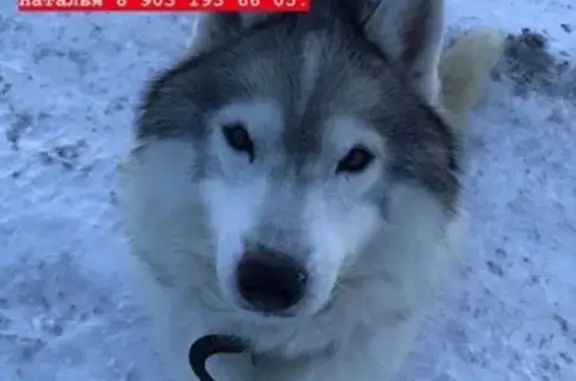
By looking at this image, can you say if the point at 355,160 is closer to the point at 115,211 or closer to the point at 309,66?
the point at 309,66

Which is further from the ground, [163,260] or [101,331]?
[163,260]

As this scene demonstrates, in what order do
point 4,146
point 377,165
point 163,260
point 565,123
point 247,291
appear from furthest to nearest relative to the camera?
point 565,123 → point 4,146 → point 163,260 → point 377,165 → point 247,291

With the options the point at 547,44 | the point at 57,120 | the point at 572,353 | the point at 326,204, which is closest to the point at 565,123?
the point at 547,44

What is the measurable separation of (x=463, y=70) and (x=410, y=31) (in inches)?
31.6

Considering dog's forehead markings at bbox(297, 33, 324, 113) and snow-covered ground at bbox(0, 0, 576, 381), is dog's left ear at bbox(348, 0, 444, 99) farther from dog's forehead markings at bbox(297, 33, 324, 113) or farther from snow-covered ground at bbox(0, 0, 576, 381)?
snow-covered ground at bbox(0, 0, 576, 381)

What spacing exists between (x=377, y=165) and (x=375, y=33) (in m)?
0.33

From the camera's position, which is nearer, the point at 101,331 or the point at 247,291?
the point at 247,291

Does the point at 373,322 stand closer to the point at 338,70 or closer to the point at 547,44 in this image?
the point at 338,70

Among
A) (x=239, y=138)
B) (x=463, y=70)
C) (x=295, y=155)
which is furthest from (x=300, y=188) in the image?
(x=463, y=70)

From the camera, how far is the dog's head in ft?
7.17

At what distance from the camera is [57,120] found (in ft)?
12.9

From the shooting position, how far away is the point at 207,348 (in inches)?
100

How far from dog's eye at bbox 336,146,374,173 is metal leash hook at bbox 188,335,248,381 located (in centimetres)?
55

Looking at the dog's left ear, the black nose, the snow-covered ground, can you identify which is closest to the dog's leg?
the dog's left ear
